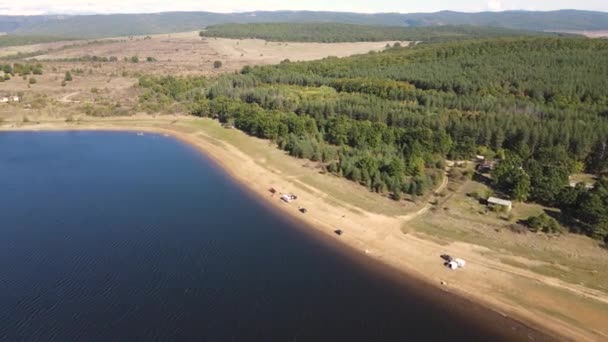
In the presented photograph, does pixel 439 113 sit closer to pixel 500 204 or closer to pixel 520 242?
pixel 500 204

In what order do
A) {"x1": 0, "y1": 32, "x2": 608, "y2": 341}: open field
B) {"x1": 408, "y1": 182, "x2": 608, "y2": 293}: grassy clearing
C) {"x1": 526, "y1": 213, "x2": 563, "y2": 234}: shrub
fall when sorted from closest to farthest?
{"x1": 0, "y1": 32, "x2": 608, "y2": 341}: open field
{"x1": 408, "y1": 182, "x2": 608, "y2": 293}: grassy clearing
{"x1": 526, "y1": 213, "x2": 563, "y2": 234}: shrub

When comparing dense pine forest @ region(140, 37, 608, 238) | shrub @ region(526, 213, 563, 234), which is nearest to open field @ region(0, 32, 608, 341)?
shrub @ region(526, 213, 563, 234)

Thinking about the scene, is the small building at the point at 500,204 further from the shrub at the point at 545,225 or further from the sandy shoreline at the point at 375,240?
the sandy shoreline at the point at 375,240

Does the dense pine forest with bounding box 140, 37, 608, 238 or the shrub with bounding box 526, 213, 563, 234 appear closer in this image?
the shrub with bounding box 526, 213, 563, 234

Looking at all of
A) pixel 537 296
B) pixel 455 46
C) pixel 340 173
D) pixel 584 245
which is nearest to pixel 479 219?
pixel 584 245

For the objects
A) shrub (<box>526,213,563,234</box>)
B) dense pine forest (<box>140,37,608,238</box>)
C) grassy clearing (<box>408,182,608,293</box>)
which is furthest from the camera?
dense pine forest (<box>140,37,608,238</box>)

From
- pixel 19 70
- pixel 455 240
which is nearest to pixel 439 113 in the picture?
pixel 455 240

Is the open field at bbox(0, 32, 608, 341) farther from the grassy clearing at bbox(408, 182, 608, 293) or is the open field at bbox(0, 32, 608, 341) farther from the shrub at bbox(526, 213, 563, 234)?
the shrub at bbox(526, 213, 563, 234)

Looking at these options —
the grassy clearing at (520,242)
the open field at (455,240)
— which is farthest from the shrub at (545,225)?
the open field at (455,240)
